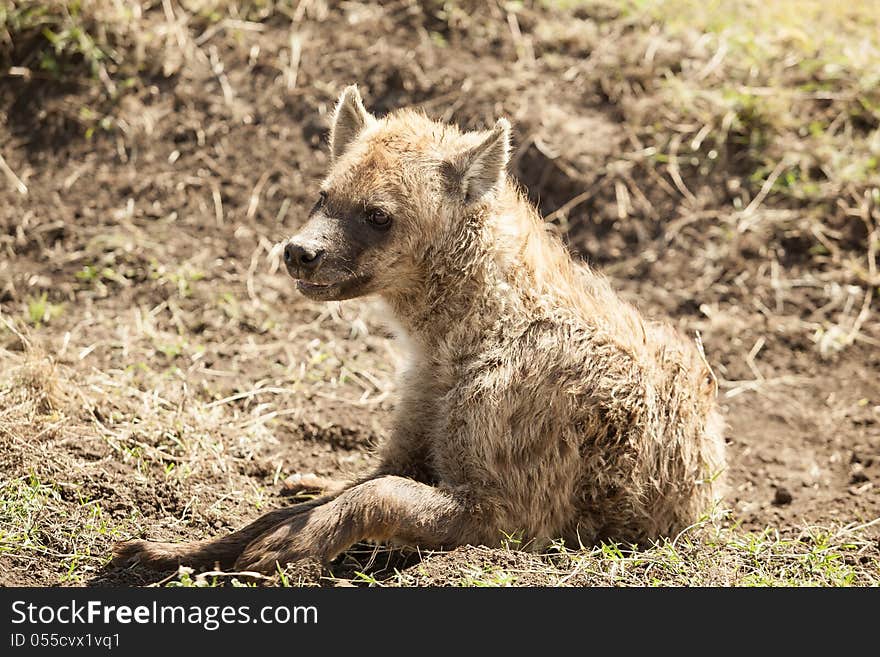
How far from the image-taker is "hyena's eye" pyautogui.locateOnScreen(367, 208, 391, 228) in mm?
4602

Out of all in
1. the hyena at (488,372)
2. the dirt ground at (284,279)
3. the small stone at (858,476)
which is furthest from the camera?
the small stone at (858,476)

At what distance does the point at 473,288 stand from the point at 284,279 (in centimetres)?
253

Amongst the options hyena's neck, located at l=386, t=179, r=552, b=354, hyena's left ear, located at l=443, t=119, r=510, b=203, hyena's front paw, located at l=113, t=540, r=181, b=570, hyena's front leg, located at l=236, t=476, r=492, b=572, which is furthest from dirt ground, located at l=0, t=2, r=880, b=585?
hyena's left ear, located at l=443, t=119, r=510, b=203

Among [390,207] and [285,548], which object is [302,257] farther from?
[285,548]

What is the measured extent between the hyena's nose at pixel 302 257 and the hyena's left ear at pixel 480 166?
2.23 feet

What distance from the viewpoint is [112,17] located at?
764 centimetres

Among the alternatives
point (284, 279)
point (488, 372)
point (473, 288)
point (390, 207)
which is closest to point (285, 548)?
point (488, 372)

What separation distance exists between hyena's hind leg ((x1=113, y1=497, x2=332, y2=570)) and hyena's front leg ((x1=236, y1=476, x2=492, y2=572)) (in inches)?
4.0

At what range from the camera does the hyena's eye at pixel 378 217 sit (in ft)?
15.1

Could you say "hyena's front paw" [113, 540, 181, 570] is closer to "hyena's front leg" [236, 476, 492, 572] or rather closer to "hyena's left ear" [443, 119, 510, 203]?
"hyena's front leg" [236, 476, 492, 572]

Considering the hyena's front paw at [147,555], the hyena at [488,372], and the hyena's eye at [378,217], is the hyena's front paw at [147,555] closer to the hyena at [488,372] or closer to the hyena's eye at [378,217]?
the hyena at [488,372]

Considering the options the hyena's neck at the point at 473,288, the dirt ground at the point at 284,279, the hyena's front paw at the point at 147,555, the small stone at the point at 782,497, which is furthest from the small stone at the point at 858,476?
the hyena's front paw at the point at 147,555

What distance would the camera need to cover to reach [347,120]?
5.15m

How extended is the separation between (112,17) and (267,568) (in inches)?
193
